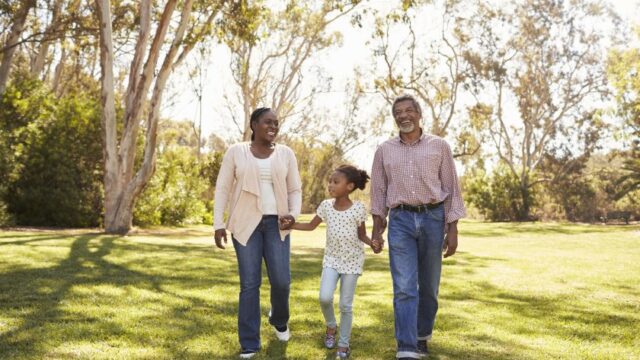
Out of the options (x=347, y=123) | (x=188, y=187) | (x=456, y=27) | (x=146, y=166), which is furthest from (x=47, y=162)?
(x=347, y=123)

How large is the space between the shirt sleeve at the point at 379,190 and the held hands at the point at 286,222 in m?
0.67

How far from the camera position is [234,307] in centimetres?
756

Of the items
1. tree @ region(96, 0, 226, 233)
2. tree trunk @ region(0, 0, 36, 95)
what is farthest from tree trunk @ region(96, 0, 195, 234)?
tree trunk @ region(0, 0, 36, 95)

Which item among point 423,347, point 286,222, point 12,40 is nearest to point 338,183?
point 286,222

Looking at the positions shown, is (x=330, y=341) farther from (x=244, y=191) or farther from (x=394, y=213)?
(x=244, y=191)

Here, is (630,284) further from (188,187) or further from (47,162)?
(188,187)

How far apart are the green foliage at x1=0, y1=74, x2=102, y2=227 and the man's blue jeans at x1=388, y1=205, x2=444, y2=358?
1727 cm

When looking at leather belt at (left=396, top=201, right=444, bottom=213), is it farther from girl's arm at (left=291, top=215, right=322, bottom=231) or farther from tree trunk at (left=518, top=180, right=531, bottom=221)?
tree trunk at (left=518, top=180, right=531, bottom=221)

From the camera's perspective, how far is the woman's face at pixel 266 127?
536 cm

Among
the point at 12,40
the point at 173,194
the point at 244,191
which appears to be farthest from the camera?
the point at 173,194

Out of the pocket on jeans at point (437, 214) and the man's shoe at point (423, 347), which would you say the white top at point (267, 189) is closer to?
the pocket on jeans at point (437, 214)

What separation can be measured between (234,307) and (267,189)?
8.66 feet

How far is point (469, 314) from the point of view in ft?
25.1

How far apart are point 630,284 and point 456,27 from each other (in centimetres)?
2839
